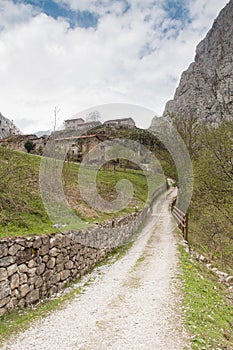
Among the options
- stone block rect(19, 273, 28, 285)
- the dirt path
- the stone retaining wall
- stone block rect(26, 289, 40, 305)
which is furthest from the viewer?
stone block rect(26, 289, 40, 305)

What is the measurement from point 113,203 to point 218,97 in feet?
290

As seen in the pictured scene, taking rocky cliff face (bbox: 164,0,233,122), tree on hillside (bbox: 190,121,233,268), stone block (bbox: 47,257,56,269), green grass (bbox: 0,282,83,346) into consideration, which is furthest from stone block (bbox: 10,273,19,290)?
rocky cliff face (bbox: 164,0,233,122)

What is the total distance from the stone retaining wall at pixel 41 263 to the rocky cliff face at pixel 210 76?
3467 inches

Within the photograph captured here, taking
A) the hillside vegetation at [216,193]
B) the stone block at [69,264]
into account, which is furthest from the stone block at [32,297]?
the hillside vegetation at [216,193]

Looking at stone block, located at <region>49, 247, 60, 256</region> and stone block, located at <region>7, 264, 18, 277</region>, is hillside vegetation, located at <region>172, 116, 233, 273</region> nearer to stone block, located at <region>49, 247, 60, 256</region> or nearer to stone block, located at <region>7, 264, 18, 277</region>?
stone block, located at <region>49, 247, 60, 256</region>

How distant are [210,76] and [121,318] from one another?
378ft

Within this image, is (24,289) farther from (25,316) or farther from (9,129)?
(9,129)

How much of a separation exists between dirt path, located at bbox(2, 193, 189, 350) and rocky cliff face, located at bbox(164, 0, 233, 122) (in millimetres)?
88553

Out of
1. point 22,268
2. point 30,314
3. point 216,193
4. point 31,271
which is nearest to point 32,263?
point 31,271

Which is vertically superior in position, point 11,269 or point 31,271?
point 11,269

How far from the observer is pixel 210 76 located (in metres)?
106

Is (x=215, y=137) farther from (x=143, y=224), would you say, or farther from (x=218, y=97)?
(x=218, y=97)

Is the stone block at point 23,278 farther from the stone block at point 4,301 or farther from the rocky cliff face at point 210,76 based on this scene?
the rocky cliff face at point 210,76

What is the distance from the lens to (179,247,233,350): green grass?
4930 mm
